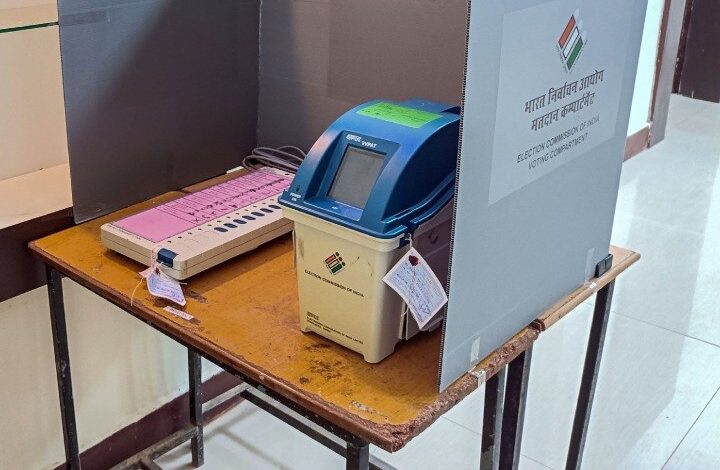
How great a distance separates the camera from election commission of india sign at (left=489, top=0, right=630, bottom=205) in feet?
3.25

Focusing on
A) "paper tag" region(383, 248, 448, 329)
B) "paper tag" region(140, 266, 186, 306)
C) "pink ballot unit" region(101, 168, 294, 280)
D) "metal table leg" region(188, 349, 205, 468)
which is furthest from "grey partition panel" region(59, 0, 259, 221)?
"paper tag" region(383, 248, 448, 329)

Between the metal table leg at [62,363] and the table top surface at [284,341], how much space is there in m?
0.08

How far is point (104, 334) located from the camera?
1815 mm

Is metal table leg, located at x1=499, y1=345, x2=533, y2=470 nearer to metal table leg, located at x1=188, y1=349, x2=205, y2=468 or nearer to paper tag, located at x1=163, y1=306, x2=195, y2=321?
paper tag, located at x1=163, y1=306, x2=195, y2=321

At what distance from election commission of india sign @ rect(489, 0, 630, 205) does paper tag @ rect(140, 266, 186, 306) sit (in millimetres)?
526

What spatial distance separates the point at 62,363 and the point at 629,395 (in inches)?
60.9

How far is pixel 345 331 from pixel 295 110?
2.34ft

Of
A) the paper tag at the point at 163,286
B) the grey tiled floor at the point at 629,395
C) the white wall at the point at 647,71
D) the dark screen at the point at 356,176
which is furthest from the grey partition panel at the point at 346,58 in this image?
the white wall at the point at 647,71

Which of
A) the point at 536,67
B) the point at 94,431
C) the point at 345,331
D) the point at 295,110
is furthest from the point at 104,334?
the point at 536,67

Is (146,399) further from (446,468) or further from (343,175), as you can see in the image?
(343,175)

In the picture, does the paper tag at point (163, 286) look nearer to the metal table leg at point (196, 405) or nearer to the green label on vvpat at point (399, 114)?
the green label on vvpat at point (399, 114)

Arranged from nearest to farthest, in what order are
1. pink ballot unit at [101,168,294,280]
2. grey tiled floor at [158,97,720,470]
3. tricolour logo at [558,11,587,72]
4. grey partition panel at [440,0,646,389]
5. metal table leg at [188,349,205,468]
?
grey partition panel at [440,0,646,389] < tricolour logo at [558,11,587,72] < pink ballot unit at [101,168,294,280] < metal table leg at [188,349,205,468] < grey tiled floor at [158,97,720,470]

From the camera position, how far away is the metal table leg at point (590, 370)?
1518 millimetres

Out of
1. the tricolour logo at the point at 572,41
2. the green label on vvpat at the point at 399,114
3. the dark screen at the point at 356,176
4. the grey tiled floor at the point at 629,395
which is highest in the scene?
the tricolour logo at the point at 572,41
